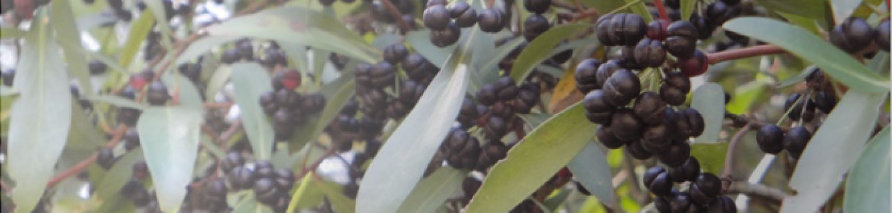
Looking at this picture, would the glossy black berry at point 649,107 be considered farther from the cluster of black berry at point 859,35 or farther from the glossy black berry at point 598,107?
the cluster of black berry at point 859,35

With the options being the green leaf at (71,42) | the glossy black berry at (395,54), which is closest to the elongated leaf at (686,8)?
the glossy black berry at (395,54)

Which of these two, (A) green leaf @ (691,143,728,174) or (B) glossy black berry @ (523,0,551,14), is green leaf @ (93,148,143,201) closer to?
(B) glossy black berry @ (523,0,551,14)

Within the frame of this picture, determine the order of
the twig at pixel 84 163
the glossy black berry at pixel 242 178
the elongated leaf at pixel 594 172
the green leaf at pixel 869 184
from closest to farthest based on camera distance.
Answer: the green leaf at pixel 869 184 → the elongated leaf at pixel 594 172 → the glossy black berry at pixel 242 178 → the twig at pixel 84 163

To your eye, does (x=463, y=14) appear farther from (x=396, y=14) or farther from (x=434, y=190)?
(x=396, y=14)

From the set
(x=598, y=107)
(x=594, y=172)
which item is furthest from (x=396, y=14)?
(x=598, y=107)

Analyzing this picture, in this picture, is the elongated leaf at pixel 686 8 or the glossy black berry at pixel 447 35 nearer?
the elongated leaf at pixel 686 8

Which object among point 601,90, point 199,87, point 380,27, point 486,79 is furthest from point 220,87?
point 601,90

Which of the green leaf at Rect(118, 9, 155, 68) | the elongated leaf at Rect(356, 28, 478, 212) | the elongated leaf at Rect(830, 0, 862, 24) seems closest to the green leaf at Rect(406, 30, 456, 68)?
the elongated leaf at Rect(356, 28, 478, 212)

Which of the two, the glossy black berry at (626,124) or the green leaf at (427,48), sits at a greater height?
the glossy black berry at (626,124)
